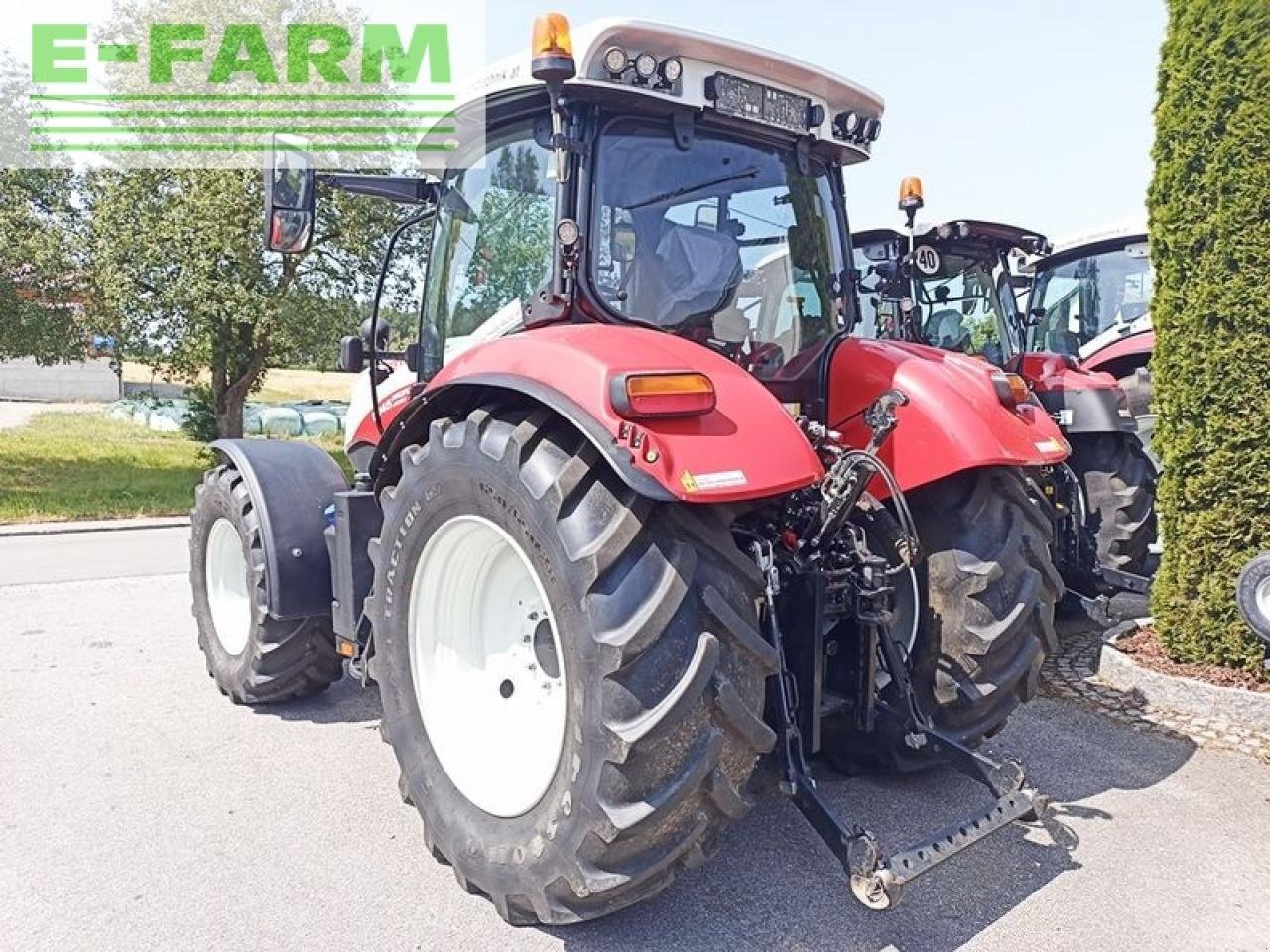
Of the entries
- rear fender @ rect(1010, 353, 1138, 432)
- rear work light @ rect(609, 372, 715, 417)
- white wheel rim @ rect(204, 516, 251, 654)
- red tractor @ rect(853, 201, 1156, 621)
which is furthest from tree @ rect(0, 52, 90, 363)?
rear work light @ rect(609, 372, 715, 417)

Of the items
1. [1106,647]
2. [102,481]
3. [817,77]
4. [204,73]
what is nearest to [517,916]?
[817,77]

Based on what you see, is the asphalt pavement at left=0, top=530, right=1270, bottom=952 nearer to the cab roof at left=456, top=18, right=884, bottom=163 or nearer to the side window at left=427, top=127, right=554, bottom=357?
the side window at left=427, top=127, right=554, bottom=357

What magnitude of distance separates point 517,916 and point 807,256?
7.95 feet

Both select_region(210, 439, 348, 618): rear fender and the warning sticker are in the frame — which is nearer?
the warning sticker

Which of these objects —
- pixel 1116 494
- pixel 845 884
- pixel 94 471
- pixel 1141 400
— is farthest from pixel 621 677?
pixel 94 471

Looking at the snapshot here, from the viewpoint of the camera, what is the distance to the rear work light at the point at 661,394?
226 cm

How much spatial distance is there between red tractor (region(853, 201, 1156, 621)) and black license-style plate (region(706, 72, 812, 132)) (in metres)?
2.26

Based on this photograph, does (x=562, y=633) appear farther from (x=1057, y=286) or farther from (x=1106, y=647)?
(x=1057, y=286)

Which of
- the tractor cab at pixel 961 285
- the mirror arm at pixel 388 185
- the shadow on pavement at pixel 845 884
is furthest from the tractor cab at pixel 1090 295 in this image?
the mirror arm at pixel 388 185

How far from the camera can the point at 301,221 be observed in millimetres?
3432

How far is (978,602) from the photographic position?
3.04 m

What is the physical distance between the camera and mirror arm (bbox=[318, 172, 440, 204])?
359 cm

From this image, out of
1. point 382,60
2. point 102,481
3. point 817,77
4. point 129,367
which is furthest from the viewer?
point 129,367

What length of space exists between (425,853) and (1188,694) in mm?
3478
